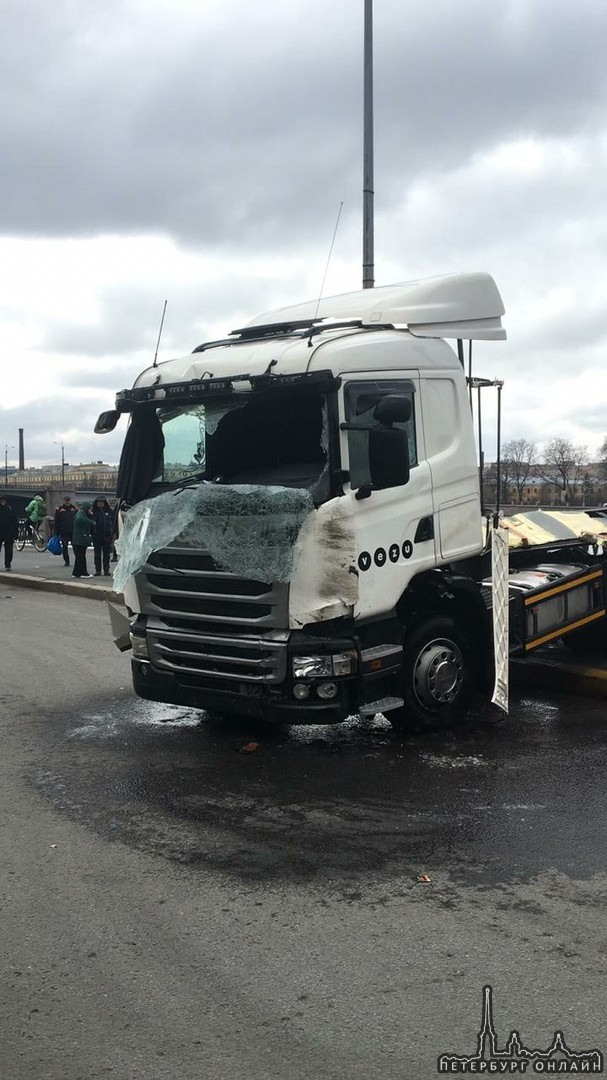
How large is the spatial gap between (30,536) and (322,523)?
25.2 meters

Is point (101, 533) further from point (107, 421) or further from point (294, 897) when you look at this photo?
Result: point (294, 897)

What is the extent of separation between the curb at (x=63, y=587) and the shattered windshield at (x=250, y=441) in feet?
27.9

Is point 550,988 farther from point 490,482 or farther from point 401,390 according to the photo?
point 490,482

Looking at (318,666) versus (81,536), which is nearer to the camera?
(318,666)

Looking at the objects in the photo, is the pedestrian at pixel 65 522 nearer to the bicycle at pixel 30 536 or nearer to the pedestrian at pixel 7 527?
the pedestrian at pixel 7 527

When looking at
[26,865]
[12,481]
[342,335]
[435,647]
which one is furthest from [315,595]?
[12,481]

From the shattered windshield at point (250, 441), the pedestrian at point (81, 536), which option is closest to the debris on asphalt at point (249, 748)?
the shattered windshield at point (250, 441)

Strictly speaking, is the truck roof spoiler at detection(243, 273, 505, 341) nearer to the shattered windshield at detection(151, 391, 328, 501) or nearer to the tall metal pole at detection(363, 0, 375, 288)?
the shattered windshield at detection(151, 391, 328, 501)

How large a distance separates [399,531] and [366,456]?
0.60 meters

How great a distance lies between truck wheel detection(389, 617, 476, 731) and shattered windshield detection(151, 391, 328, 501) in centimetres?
152

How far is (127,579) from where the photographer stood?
6.69 metres

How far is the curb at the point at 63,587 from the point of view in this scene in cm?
1606

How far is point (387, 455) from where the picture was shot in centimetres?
612

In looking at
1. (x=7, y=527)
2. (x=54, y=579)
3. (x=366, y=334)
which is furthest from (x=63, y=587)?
(x=366, y=334)
